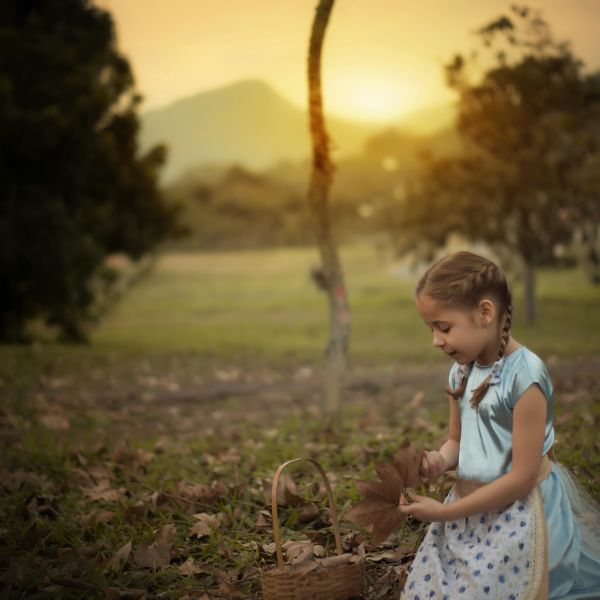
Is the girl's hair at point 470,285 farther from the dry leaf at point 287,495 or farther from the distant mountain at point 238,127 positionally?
the distant mountain at point 238,127

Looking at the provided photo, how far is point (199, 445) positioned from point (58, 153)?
35.0 feet

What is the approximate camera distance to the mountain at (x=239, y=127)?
188 ft

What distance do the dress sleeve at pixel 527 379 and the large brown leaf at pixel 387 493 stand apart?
40cm

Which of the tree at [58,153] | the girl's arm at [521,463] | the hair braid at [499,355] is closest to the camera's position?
the girl's arm at [521,463]

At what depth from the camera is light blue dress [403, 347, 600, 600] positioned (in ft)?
8.11

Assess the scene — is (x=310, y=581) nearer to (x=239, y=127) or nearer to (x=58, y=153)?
(x=58, y=153)

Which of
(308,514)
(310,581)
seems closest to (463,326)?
(310,581)

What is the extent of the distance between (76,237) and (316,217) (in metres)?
9.86

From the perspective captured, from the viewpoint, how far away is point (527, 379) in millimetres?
2465

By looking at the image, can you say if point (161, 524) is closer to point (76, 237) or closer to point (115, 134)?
point (76, 237)

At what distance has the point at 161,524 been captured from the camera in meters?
3.81

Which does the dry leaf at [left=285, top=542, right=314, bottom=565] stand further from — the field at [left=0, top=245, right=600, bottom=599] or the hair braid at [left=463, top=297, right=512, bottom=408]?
the hair braid at [left=463, top=297, right=512, bottom=408]

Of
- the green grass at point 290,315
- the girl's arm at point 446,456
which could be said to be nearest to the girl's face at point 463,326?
the girl's arm at point 446,456

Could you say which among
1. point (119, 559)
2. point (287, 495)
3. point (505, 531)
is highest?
point (505, 531)
